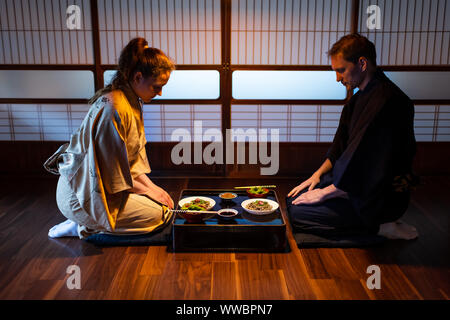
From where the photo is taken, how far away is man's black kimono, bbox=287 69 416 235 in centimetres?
304

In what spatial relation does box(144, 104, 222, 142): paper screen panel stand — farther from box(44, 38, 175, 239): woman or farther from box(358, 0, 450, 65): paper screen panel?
box(358, 0, 450, 65): paper screen panel

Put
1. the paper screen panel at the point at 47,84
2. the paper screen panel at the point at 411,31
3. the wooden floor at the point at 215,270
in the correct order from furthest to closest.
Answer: the paper screen panel at the point at 47,84
the paper screen panel at the point at 411,31
the wooden floor at the point at 215,270

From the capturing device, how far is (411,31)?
15.6ft

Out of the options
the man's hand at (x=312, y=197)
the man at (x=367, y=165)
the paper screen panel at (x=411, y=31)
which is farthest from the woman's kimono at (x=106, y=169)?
the paper screen panel at (x=411, y=31)

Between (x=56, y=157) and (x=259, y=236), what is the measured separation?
5.28 feet

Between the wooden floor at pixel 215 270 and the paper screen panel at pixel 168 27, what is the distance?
2.32 m

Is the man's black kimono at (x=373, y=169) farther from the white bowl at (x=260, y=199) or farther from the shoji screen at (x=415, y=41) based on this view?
the shoji screen at (x=415, y=41)

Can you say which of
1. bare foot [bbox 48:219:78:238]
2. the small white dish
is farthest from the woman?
the small white dish

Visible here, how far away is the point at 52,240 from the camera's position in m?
3.40

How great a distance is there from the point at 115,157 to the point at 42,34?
100 inches

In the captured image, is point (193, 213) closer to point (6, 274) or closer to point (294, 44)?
point (6, 274)

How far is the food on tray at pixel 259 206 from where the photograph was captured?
327cm

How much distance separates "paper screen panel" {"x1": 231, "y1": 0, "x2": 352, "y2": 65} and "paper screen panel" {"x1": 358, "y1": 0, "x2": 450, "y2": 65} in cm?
32

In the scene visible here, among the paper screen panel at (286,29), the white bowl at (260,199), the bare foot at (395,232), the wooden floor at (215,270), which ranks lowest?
the wooden floor at (215,270)
